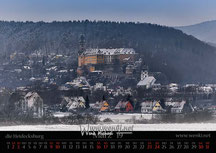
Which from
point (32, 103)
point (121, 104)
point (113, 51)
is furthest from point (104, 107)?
point (32, 103)

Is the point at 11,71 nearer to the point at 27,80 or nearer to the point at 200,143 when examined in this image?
the point at 27,80

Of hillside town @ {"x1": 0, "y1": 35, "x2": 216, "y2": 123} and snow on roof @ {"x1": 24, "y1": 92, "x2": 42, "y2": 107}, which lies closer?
hillside town @ {"x1": 0, "y1": 35, "x2": 216, "y2": 123}

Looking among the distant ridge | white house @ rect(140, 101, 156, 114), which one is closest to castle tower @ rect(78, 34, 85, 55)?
white house @ rect(140, 101, 156, 114)

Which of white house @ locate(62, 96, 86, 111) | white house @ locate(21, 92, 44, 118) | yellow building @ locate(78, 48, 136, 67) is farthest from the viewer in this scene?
yellow building @ locate(78, 48, 136, 67)

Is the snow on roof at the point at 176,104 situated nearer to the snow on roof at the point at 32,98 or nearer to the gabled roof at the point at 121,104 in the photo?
the gabled roof at the point at 121,104

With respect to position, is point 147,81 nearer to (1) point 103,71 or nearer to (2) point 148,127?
(1) point 103,71

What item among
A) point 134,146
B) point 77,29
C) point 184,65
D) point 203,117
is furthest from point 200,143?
point 77,29

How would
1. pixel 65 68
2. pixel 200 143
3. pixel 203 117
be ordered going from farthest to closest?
1. pixel 65 68
2. pixel 203 117
3. pixel 200 143

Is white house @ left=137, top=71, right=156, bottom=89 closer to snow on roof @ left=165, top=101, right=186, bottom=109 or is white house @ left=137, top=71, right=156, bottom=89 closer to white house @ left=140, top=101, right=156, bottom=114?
white house @ left=140, top=101, right=156, bottom=114

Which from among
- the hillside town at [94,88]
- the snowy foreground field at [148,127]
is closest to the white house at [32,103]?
the hillside town at [94,88]
